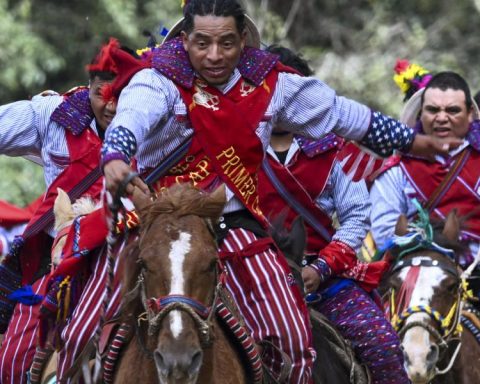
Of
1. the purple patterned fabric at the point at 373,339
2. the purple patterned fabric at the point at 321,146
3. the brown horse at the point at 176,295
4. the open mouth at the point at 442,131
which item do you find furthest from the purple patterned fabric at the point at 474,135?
the brown horse at the point at 176,295

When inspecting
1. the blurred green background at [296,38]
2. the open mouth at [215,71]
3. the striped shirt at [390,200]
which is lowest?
the open mouth at [215,71]

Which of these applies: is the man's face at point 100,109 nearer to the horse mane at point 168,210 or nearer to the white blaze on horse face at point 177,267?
the horse mane at point 168,210

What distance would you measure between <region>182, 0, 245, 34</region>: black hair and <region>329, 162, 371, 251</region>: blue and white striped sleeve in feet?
6.05

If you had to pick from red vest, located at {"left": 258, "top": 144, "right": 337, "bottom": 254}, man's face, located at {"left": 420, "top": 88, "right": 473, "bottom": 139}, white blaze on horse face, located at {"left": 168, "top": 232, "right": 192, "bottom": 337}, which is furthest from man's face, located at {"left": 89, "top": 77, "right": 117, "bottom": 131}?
man's face, located at {"left": 420, "top": 88, "right": 473, "bottom": 139}

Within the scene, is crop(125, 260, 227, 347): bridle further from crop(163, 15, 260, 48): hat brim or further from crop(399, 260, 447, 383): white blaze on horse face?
crop(399, 260, 447, 383): white blaze on horse face

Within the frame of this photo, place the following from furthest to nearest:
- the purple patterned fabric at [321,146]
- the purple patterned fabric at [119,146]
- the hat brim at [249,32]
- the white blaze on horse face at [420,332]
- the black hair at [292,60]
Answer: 1. the black hair at [292,60]
2. the white blaze on horse face at [420,332]
3. the purple patterned fabric at [321,146]
4. the hat brim at [249,32]
5. the purple patterned fabric at [119,146]

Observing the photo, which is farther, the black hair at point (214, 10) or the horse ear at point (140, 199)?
the black hair at point (214, 10)

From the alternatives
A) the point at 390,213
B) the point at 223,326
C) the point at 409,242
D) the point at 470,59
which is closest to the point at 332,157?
the point at 409,242

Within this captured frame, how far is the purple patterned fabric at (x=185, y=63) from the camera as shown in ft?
20.1

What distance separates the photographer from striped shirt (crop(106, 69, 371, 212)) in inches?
232

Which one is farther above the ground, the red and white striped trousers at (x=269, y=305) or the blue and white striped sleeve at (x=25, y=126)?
the blue and white striped sleeve at (x=25, y=126)

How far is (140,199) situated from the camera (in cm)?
557

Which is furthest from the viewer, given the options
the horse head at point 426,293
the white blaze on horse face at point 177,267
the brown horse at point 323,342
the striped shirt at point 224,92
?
the horse head at point 426,293

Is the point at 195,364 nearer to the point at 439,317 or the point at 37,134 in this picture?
the point at 37,134
